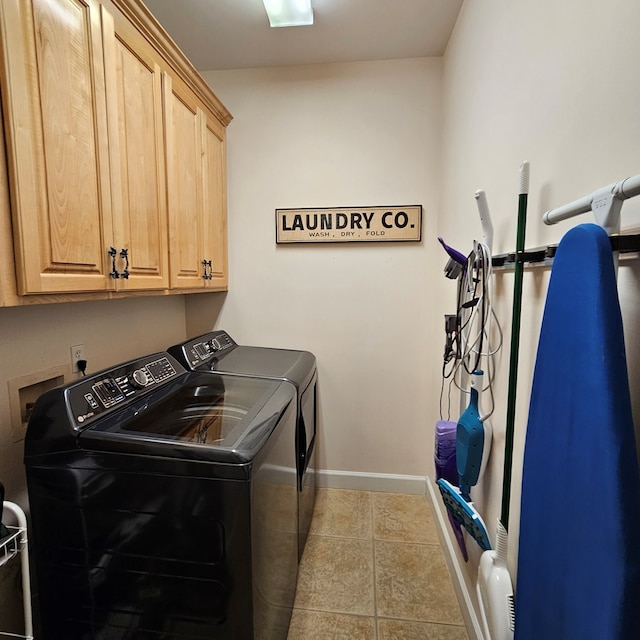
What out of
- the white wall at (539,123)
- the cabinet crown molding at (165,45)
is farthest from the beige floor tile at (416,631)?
the cabinet crown molding at (165,45)

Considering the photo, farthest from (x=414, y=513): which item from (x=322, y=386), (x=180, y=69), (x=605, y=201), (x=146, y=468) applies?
(x=180, y=69)

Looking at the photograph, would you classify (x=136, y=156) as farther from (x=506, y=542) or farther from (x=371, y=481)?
(x=371, y=481)

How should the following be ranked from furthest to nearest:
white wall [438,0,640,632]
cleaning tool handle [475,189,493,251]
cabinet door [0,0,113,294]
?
cleaning tool handle [475,189,493,251] < cabinet door [0,0,113,294] < white wall [438,0,640,632]

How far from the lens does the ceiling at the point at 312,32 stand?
68.6 inches

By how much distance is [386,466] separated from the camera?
2.43 m

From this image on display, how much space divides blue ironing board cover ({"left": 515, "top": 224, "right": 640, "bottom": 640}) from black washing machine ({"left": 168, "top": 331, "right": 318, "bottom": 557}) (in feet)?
3.45

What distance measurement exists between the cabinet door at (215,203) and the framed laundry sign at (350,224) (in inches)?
14.0

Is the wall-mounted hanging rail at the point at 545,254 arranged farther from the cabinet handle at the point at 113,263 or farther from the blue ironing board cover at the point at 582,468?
the cabinet handle at the point at 113,263

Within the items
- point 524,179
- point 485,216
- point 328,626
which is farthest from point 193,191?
point 328,626

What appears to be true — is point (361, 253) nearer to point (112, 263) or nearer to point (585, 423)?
point (112, 263)

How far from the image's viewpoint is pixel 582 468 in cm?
60

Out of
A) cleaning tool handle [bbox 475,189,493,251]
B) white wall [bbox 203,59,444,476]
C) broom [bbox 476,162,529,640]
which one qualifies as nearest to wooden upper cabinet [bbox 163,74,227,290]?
white wall [bbox 203,59,444,476]

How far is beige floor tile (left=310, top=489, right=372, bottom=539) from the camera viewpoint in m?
2.05

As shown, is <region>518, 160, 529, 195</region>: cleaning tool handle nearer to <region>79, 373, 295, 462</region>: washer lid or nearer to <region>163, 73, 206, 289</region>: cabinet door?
<region>79, 373, 295, 462</region>: washer lid
